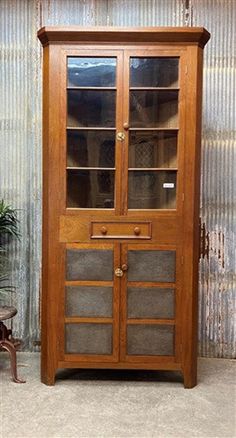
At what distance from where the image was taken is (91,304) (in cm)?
283

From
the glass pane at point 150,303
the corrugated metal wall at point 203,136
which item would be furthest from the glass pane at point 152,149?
the glass pane at point 150,303

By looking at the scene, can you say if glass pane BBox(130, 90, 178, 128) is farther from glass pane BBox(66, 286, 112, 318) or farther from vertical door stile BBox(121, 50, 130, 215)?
glass pane BBox(66, 286, 112, 318)

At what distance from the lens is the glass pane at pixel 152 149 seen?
2834mm

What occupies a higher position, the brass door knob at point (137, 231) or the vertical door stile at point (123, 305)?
the brass door knob at point (137, 231)

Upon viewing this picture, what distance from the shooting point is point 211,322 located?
339cm

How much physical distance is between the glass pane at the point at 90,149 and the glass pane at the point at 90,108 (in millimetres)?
61

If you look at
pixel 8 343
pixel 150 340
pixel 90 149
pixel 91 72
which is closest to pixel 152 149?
pixel 90 149

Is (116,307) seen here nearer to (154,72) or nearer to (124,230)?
(124,230)

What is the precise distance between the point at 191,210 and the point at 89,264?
70 centimetres

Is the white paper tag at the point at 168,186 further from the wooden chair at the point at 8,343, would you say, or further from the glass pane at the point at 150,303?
the wooden chair at the point at 8,343

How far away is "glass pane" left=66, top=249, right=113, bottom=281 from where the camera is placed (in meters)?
2.82

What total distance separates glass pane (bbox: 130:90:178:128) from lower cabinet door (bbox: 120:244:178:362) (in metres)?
0.77

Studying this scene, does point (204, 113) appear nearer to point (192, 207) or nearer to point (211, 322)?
point (192, 207)

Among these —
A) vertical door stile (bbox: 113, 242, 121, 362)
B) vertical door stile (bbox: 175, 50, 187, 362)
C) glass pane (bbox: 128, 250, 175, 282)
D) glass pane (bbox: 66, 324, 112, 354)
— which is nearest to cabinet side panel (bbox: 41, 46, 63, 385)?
glass pane (bbox: 66, 324, 112, 354)
